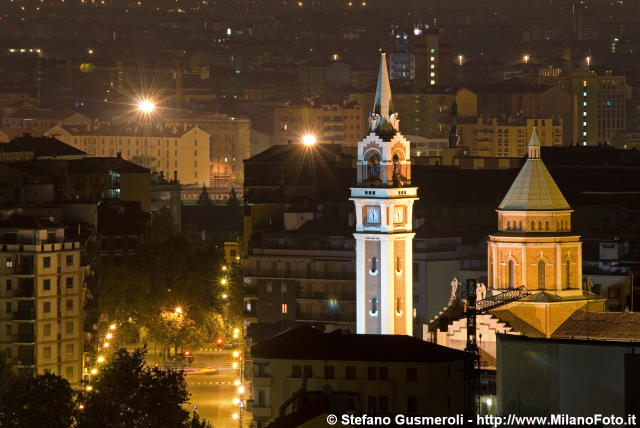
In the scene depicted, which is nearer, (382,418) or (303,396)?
(382,418)

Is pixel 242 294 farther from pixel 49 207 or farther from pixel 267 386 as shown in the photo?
pixel 267 386

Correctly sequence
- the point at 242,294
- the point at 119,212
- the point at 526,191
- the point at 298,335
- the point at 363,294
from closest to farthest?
the point at 298,335 → the point at 526,191 → the point at 363,294 → the point at 242,294 → the point at 119,212

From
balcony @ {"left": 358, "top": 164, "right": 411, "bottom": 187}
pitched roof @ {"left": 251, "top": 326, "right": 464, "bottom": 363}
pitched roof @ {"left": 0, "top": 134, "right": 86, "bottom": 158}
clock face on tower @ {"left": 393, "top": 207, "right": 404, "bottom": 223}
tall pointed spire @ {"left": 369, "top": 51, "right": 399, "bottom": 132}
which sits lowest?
pitched roof @ {"left": 251, "top": 326, "right": 464, "bottom": 363}

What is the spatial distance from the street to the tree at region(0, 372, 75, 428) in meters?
Answer: 10.8

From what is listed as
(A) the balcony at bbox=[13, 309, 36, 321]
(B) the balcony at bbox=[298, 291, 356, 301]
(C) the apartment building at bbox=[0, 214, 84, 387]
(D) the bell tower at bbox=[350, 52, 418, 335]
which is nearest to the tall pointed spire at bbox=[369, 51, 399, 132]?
(D) the bell tower at bbox=[350, 52, 418, 335]

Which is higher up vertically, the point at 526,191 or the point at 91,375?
the point at 526,191

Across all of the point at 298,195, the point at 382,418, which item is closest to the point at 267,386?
the point at 382,418

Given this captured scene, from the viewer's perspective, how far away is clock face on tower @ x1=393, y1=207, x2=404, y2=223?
103 meters

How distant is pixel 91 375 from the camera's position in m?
94.2

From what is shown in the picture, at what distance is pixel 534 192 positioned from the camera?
9394cm

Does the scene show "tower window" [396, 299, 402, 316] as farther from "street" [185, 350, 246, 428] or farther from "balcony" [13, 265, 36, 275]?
"balcony" [13, 265, 36, 275]

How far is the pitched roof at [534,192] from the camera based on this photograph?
308 feet

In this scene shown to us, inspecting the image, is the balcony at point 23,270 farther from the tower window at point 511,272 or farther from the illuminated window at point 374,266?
the tower window at point 511,272

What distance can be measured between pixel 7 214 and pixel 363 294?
13.2m
